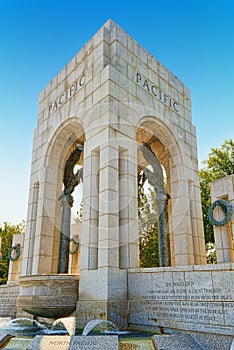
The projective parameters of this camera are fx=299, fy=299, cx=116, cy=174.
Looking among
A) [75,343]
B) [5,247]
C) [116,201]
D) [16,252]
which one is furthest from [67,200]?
[5,247]

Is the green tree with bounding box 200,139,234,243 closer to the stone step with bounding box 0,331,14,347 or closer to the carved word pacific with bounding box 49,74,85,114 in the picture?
the carved word pacific with bounding box 49,74,85,114

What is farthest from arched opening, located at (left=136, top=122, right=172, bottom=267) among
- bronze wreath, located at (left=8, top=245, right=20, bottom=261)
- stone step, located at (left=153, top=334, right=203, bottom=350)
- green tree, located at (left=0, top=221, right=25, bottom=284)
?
green tree, located at (left=0, top=221, right=25, bottom=284)

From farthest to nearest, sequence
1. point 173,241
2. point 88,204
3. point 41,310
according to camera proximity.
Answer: point 173,241, point 88,204, point 41,310

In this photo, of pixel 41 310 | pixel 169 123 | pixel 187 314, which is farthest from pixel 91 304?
pixel 169 123

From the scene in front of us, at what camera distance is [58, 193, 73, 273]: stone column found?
1124 centimetres

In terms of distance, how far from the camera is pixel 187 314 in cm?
642

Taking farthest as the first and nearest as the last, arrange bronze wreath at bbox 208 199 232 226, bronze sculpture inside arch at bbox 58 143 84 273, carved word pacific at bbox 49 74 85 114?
carved word pacific at bbox 49 74 85 114
bronze sculpture inside arch at bbox 58 143 84 273
bronze wreath at bbox 208 199 232 226

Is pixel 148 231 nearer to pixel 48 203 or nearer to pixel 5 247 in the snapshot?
pixel 48 203

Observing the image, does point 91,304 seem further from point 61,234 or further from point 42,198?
point 42,198

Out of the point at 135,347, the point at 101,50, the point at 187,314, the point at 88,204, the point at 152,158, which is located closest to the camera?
the point at 135,347

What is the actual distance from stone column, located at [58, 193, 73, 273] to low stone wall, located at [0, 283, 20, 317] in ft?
6.03

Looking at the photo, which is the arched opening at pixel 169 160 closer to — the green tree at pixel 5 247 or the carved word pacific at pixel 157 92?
the carved word pacific at pixel 157 92

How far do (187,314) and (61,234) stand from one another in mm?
6474

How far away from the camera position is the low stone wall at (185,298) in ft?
19.3
